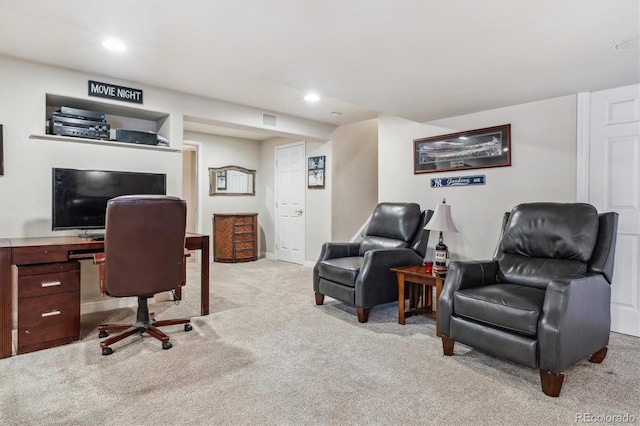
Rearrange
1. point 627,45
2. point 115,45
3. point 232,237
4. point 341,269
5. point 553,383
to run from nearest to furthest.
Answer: point 553,383, point 627,45, point 115,45, point 341,269, point 232,237

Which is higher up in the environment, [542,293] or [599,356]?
[542,293]

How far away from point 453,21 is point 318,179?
3.89 m

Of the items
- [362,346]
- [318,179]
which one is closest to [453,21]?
[362,346]

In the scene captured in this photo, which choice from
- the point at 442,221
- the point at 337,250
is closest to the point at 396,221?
the point at 442,221

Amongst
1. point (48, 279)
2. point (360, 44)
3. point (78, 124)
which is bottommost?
point (48, 279)

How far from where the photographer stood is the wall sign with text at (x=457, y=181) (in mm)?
3718

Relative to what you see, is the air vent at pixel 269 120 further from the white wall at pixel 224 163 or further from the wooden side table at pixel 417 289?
the wooden side table at pixel 417 289

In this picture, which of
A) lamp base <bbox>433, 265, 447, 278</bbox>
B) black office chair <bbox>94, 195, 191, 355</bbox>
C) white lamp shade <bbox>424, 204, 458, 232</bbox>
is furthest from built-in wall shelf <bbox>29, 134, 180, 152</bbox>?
lamp base <bbox>433, 265, 447, 278</bbox>

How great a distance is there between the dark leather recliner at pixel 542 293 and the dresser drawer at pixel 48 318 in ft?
8.63

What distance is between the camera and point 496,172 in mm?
3598

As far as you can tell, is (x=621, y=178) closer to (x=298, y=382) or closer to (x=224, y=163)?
(x=298, y=382)

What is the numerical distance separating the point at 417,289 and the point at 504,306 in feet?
4.31

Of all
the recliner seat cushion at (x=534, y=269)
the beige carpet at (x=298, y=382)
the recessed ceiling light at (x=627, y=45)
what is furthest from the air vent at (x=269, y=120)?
the recessed ceiling light at (x=627, y=45)

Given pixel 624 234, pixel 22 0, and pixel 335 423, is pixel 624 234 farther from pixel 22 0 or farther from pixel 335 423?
pixel 22 0
